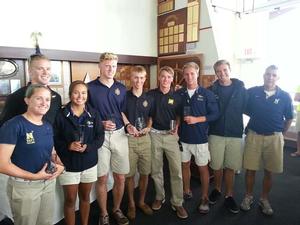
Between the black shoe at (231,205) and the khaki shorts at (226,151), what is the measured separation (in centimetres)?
38

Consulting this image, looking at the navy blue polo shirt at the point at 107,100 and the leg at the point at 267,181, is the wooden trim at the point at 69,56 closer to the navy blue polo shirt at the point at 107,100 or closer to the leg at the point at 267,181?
the navy blue polo shirt at the point at 107,100

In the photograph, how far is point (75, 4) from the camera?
3275 millimetres

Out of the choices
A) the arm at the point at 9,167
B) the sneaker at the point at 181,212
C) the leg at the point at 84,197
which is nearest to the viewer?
the arm at the point at 9,167

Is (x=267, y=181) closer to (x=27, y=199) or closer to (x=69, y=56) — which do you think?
(x=27, y=199)

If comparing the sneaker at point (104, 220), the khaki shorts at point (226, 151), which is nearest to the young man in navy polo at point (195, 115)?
the khaki shorts at point (226, 151)

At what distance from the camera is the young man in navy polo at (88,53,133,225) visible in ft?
7.20

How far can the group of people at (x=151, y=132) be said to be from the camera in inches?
76.0

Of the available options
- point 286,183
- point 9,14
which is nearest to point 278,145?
point 286,183

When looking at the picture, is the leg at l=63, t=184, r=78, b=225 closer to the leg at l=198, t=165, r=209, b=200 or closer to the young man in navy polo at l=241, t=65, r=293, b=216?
the leg at l=198, t=165, r=209, b=200

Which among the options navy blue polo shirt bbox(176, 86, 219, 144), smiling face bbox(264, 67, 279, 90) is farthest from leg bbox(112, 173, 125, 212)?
smiling face bbox(264, 67, 279, 90)

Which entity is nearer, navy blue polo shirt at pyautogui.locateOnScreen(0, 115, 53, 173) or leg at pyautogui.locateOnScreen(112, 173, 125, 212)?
navy blue polo shirt at pyautogui.locateOnScreen(0, 115, 53, 173)

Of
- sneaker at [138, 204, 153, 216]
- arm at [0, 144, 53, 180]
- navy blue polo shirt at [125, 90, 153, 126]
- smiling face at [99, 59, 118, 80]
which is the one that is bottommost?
sneaker at [138, 204, 153, 216]

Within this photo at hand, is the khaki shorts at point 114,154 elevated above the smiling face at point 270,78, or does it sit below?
below

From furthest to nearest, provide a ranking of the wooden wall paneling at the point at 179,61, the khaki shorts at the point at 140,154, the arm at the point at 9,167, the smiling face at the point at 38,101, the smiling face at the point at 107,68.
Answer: the wooden wall paneling at the point at 179,61, the khaki shorts at the point at 140,154, the smiling face at the point at 107,68, the smiling face at the point at 38,101, the arm at the point at 9,167
